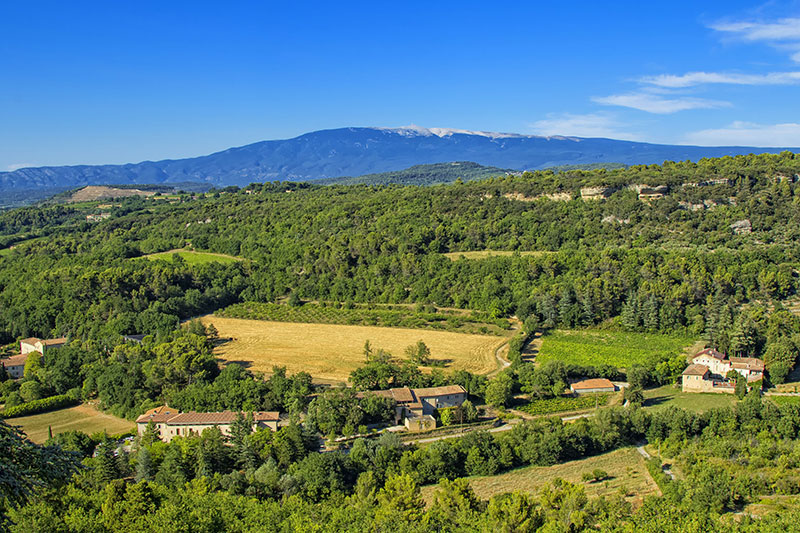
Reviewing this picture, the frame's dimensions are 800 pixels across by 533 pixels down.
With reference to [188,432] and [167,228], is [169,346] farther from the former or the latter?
[167,228]

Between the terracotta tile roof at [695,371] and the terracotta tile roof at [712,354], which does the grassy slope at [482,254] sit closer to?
the terracotta tile roof at [712,354]

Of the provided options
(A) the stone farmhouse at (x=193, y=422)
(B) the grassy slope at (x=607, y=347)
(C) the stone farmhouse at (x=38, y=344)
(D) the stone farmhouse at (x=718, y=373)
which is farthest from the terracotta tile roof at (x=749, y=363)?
(C) the stone farmhouse at (x=38, y=344)

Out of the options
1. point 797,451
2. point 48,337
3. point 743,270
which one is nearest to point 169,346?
point 48,337

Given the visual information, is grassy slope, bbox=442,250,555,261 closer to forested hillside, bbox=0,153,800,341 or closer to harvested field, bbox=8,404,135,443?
forested hillside, bbox=0,153,800,341

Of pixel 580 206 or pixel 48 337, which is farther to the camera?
pixel 580 206

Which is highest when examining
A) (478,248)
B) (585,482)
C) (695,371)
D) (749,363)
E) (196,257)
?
(478,248)

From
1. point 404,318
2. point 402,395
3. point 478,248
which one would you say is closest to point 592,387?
point 402,395

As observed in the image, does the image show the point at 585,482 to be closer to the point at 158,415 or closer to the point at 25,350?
the point at 158,415
